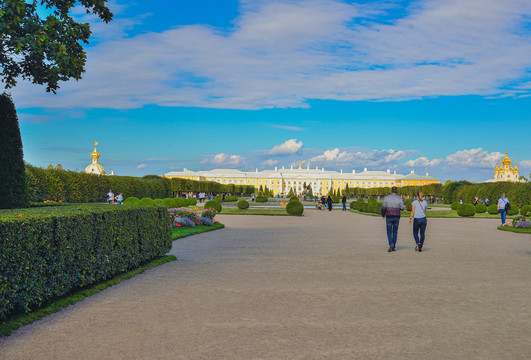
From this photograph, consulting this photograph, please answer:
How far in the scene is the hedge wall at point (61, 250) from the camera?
511 cm

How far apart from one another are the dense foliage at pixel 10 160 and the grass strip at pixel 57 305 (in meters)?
4.42

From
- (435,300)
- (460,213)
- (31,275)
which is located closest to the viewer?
(31,275)

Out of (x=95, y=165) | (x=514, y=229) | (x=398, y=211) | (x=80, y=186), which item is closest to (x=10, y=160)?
(x=398, y=211)

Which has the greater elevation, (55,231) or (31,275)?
(55,231)

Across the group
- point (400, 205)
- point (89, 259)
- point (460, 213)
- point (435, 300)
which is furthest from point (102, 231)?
point (460, 213)

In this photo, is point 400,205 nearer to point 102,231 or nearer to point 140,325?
point 102,231

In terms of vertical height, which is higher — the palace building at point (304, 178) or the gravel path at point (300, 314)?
the palace building at point (304, 178)

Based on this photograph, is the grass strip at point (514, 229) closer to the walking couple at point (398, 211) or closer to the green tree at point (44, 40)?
the walking couple at point (398, 211)

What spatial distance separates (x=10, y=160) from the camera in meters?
11.1

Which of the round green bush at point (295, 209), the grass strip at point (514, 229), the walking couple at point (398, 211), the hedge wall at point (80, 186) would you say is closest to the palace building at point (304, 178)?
the hedge wall at point (80, 186)

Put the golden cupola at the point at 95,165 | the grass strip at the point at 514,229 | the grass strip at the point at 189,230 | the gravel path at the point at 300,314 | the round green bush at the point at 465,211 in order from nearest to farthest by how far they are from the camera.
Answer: the gravel path at the point at 300,314, the grass strip at the point at 189,230, the grass strip at the point at 514,229, the round green bush at the point at 465,211, the golden cupola at the point at 95,165

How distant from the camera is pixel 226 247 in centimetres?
1206

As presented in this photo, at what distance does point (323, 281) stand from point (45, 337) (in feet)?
13.4

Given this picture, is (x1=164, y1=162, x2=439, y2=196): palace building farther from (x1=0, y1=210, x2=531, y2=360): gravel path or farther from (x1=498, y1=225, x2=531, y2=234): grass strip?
(x1=0, y1=210, x2=531, y2=360): gravel path
